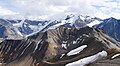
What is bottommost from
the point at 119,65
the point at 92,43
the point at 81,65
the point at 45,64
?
the point at 92,43

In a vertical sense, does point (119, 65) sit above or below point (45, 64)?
above

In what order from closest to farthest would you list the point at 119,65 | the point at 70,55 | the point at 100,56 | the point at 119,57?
1. the point at 119,65
2. the point at 119,57
3. the point at 100,56
4. the point at 70,55

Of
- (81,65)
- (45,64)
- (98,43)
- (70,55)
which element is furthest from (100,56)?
(98,43)

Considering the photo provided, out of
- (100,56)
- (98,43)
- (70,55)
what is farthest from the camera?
(98,43)

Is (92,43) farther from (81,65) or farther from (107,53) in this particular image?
(81,65)

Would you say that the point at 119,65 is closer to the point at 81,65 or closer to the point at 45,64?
the point at 81,65

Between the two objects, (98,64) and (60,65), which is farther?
(60,65)

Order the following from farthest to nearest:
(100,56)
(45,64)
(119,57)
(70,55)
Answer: (70,55), (45,64), (100,56), (119,57)

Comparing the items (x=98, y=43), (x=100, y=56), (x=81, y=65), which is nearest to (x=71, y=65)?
(x=81, y=65)

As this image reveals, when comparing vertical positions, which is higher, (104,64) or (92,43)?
(104,64)
